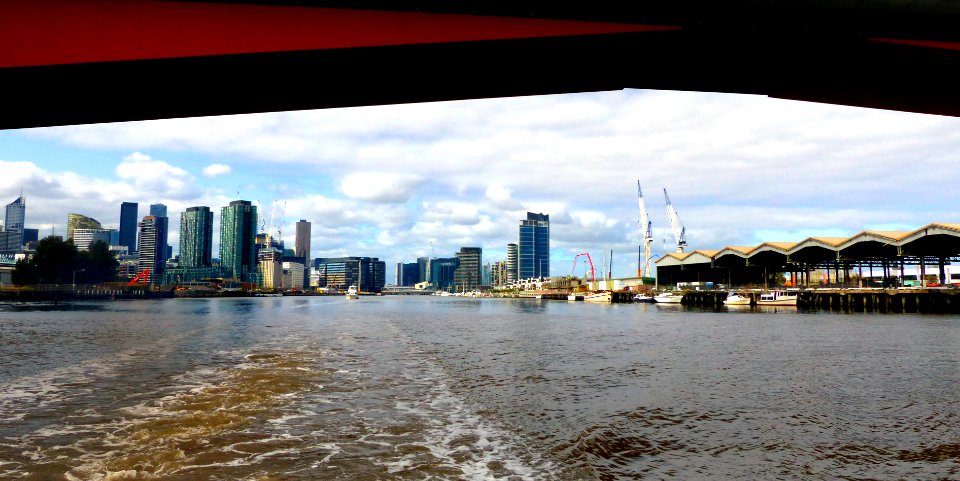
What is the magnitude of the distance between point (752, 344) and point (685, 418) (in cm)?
2448

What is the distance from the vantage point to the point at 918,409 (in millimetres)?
17109

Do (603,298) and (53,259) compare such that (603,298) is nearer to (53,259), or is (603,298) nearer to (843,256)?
(843,256)

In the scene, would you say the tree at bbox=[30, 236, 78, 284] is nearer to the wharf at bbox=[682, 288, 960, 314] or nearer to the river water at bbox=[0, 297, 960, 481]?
the river water at bbox=[0, 297, 960, 481]

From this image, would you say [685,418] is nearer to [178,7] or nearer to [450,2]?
[450,2]

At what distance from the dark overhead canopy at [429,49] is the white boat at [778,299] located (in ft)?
353

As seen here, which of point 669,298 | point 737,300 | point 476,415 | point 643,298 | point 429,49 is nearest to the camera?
point 429,49

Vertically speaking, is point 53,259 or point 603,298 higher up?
point 53,259

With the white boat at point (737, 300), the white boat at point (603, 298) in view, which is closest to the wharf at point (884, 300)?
the white boat at point (737, 300)

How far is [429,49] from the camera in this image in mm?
9266

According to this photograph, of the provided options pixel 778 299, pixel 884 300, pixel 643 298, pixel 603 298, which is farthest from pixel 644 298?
pixel 884 300

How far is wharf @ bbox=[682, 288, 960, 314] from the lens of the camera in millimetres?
82688

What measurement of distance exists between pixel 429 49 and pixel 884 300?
105 metres

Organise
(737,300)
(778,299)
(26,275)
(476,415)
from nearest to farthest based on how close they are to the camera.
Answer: (476,415), (778,299), (737,300), (26,275)

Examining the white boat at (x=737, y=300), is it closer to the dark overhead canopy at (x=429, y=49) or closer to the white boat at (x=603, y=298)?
the white boat at (x=603, y=298)
